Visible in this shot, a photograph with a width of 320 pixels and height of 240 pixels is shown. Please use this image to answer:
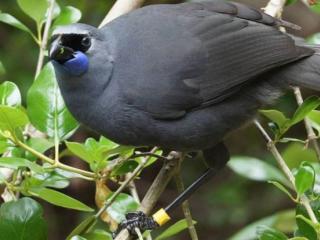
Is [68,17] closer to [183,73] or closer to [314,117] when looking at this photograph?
[183,73]

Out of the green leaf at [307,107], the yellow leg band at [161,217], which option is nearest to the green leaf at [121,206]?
the yellow leg band at [161,217]

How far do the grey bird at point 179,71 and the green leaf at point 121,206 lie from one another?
0.14 metres

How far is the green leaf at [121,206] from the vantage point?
2.05 m

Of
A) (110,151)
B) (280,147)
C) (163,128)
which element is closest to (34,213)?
(110,151)

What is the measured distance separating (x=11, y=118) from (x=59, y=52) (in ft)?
0.72

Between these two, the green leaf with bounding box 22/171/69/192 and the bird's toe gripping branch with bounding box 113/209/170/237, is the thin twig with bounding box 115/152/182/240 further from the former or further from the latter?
the green leaf with bounding box 22/171/69/192

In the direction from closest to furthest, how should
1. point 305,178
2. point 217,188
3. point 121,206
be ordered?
point 305,178
point 121,206
point 217,188

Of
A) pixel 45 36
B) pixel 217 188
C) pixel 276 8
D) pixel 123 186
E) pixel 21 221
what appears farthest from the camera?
pixel 217 188

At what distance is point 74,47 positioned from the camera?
191 cm

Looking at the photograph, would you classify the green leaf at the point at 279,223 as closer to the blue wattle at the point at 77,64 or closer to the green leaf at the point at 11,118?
the blue wattle at the point at 77,64

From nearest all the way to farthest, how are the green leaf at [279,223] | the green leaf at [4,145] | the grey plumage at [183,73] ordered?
the green leaf at [4,145], the grey plumage at [183,73], the green leaf at [279,223]

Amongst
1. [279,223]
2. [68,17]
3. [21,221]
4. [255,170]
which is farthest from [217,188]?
[21,221]

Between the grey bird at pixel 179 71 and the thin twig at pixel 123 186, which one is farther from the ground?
the grey bird at pixel 179 71

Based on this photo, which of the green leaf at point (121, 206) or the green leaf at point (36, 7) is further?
the green leaf at point (36, 7)
